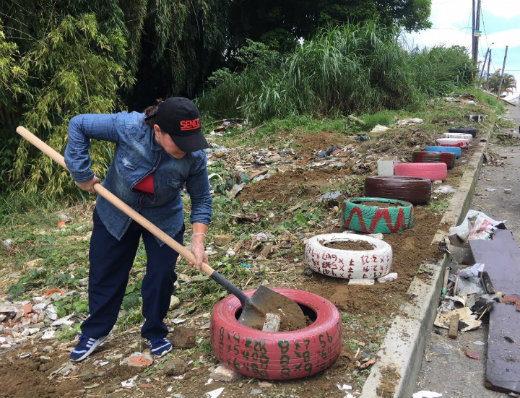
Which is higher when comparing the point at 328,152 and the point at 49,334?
the point at 328,152

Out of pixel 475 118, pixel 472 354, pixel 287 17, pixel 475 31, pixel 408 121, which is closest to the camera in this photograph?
pixel 472 354

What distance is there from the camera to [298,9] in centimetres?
1917

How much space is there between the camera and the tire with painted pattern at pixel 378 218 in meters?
4.50

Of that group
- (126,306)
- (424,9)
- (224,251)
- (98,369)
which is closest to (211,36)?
(224,251)

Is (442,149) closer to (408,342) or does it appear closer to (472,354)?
(472,354)

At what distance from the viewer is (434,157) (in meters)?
7.47

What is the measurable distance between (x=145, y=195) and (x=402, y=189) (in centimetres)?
A: 363

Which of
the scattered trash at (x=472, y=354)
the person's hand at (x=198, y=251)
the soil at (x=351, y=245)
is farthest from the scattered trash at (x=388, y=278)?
the person's hand at (x=198, y=251)

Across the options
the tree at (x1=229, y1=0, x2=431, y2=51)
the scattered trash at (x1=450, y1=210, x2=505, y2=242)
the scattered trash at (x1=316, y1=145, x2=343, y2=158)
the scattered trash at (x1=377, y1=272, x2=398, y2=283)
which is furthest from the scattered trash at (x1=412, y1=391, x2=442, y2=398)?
the tree at (x1=229, y1=0, x2=431, y2=51)

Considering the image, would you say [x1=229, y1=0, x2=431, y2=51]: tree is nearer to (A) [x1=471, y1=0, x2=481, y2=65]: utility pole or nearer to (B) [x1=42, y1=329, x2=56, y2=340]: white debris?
(A) [x1=471, y1=0, x2=481, y2=65]: utility pole

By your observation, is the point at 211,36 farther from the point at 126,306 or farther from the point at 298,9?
the point at 126,306

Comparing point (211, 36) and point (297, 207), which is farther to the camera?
point (211, 36)

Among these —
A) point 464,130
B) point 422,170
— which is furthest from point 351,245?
point 464,130

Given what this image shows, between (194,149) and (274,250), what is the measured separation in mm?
2286
